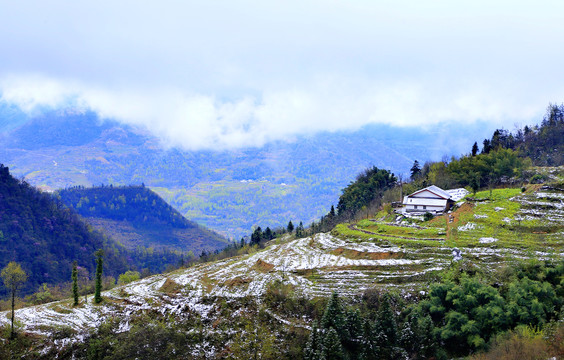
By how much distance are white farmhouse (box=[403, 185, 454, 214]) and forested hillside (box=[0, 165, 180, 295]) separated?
343 feet

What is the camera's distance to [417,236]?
70.4 meters

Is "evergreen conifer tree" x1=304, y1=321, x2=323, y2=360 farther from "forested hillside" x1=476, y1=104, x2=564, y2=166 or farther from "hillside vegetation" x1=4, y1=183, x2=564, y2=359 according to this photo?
"forested hillside" x1=476, y1=104, x2=564, y2=166

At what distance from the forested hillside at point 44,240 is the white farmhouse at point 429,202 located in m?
105

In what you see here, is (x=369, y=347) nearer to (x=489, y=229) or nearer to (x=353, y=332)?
(x=353, y=332)

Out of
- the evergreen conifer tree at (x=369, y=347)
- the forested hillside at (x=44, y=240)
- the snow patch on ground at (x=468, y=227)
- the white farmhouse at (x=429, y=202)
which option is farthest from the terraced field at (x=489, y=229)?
the forested hillside at (x=44, y=240)

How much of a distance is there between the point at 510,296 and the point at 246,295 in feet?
103

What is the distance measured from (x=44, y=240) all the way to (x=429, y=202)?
14927cm

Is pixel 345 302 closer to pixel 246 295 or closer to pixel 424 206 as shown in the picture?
pixel 246 295

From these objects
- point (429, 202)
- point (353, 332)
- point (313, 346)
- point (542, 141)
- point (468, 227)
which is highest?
point (542, 141)

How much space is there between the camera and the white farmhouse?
83812 mm

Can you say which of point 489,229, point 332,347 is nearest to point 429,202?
point 489,229

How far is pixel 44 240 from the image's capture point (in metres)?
167

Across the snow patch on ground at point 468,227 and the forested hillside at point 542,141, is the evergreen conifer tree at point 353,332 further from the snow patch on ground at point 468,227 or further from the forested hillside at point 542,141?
the forested hillside at point 542,141

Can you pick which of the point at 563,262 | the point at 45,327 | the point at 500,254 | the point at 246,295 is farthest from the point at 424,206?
the point at 45,327
